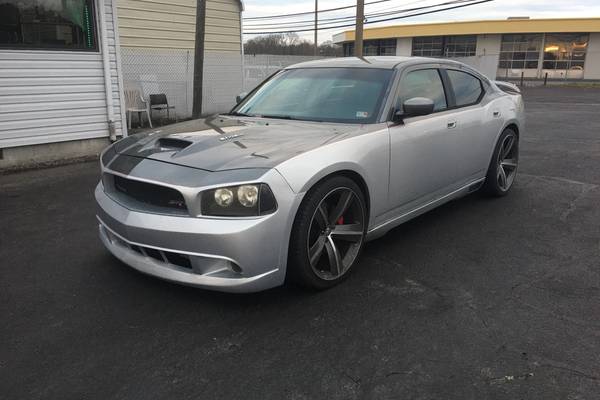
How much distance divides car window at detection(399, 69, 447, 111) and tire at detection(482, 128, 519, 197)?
119 cm

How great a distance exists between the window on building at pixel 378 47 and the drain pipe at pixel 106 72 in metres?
46.1

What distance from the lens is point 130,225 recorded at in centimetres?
312

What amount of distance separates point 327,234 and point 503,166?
3.24 meters

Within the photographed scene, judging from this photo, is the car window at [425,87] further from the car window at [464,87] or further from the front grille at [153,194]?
the front grille at [153,194]

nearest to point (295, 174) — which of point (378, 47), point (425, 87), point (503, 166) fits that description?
point (425, 87)

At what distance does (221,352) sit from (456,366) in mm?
1252

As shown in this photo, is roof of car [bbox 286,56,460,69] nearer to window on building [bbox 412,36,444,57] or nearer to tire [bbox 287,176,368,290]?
tire [bbox 287,176,368,290]

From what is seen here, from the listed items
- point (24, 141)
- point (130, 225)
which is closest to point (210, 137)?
point (130, 225)

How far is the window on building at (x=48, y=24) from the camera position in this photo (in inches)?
282

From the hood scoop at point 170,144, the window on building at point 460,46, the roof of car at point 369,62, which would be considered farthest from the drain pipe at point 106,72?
the window on building at point 460,46

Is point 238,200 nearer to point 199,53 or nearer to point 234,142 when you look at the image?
point 234,142

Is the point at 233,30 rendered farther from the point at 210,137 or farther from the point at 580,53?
the point at 580,53

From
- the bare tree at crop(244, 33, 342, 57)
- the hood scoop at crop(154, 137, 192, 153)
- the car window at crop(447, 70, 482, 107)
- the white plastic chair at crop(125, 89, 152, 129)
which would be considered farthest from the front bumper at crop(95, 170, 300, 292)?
the bare tree at crop(244, 33, 342, 57)

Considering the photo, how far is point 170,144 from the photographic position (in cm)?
355
